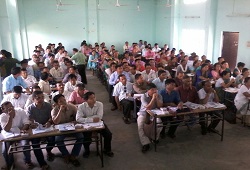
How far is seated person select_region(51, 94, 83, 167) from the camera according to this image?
14.4ft

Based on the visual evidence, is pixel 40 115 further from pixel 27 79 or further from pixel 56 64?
pixel 56 64

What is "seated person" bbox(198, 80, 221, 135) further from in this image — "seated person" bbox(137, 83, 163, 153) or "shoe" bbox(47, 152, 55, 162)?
"shoe" bbox(47, 152, 55, 162)

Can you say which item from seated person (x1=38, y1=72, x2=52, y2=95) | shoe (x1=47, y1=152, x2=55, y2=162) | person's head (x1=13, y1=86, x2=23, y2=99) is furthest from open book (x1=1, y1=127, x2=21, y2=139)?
seated person (x1=38, y1=72, x2=52, y2=95)

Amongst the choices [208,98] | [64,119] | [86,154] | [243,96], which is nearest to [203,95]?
[208,98]

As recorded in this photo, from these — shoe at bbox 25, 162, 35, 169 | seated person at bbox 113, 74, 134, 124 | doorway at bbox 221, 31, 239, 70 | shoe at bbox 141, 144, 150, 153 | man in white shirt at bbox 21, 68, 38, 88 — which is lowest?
shoe at bbox 25, 162, 35, 169

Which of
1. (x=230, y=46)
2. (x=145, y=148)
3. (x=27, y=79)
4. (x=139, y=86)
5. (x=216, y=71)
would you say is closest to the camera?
(x=145, y=148)

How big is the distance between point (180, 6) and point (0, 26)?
27.8 feet

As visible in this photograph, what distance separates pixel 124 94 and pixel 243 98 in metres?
2.88

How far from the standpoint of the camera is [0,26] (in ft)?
34.8

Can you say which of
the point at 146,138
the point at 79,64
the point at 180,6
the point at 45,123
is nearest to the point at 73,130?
the point at 45,123

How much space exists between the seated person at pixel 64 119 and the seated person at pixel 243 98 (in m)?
3.78

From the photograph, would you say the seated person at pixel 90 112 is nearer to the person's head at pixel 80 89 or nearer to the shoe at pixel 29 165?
the person's head at pixel 80 89

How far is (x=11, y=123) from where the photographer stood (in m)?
4.07

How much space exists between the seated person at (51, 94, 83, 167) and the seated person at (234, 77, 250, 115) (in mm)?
3783
